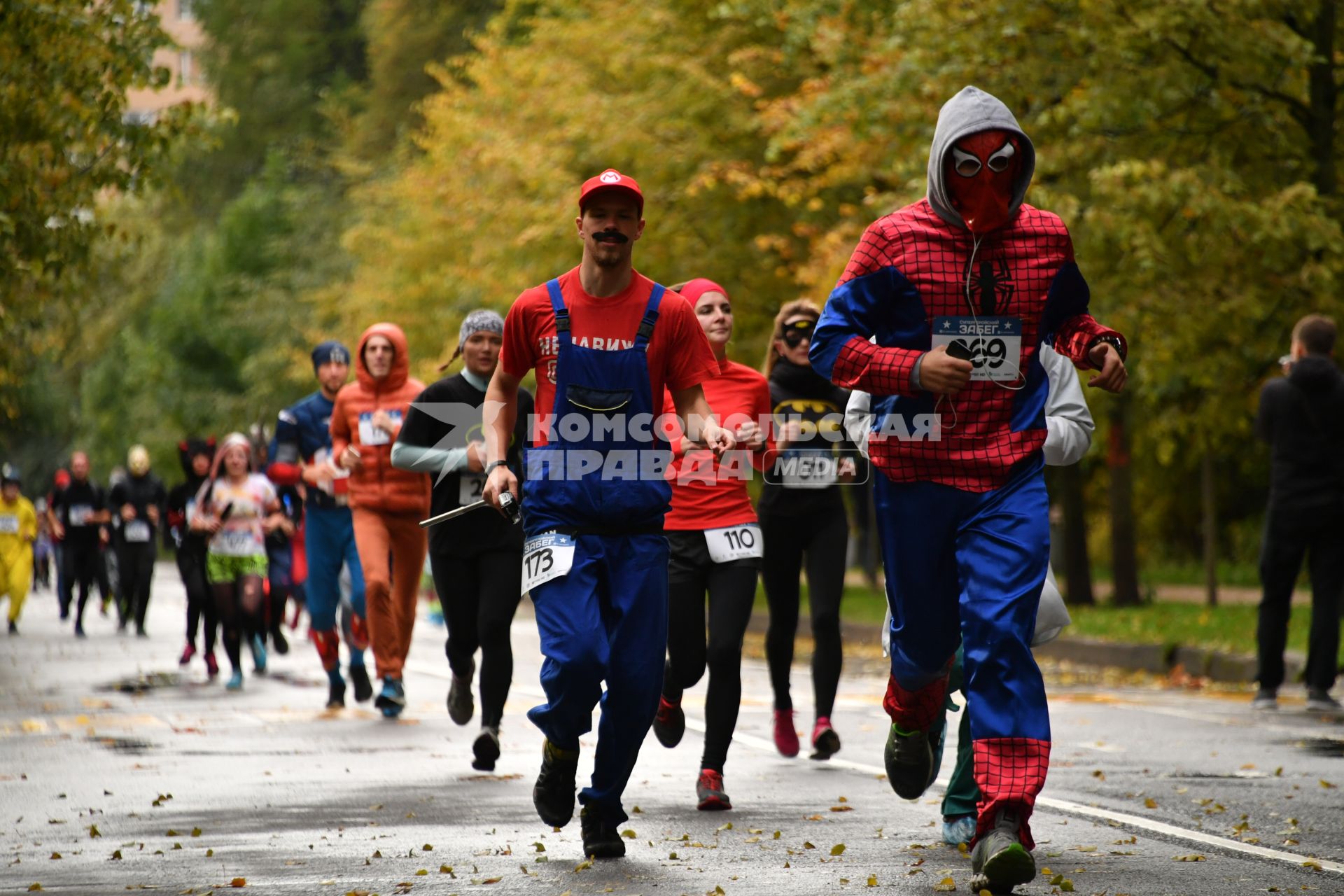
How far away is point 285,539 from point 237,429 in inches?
1627

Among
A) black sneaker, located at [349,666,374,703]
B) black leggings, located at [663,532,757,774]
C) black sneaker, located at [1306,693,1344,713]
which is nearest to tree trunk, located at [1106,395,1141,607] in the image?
black sneaker, located at [1306,693,1344,713]

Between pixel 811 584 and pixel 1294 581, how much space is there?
4713 mm

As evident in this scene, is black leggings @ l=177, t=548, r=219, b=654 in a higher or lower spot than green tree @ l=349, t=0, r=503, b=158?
lower

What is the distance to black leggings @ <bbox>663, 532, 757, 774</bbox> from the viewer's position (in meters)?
8.46

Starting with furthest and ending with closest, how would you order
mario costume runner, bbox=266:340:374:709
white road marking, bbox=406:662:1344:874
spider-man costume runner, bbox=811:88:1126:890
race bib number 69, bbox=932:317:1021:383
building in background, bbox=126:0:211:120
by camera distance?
building in background, bbox=126:0:211:120 < mario costume runner, bbox=266:340:374:709 < white road marking, bbox=406:662:1344:874 < race bib number 69, bbox=932:317:1021:383 < spider-man costume runner, bbox=811:88:1126:890

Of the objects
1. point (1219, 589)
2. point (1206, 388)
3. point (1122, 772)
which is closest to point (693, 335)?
point (1122, 772)

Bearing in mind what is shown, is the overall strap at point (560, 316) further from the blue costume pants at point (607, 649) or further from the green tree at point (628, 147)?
the green tree at point (628, 147)

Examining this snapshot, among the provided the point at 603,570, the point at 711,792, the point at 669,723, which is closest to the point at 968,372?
the point at 603,570

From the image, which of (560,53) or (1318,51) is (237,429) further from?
(1318,51)

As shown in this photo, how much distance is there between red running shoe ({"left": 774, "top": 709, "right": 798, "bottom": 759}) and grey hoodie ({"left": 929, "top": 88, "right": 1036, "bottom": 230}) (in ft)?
13.0

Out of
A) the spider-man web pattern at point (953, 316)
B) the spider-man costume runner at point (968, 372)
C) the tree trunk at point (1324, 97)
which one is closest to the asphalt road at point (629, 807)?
the spider-man costume runner at point (968, 372)

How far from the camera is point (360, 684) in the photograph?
13273 mm

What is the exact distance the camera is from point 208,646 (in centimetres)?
1609

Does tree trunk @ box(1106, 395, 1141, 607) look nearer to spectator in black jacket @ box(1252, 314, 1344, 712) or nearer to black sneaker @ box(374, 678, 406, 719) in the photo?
spectator in black jacket @ box(1252, 314, 1344, 712)
